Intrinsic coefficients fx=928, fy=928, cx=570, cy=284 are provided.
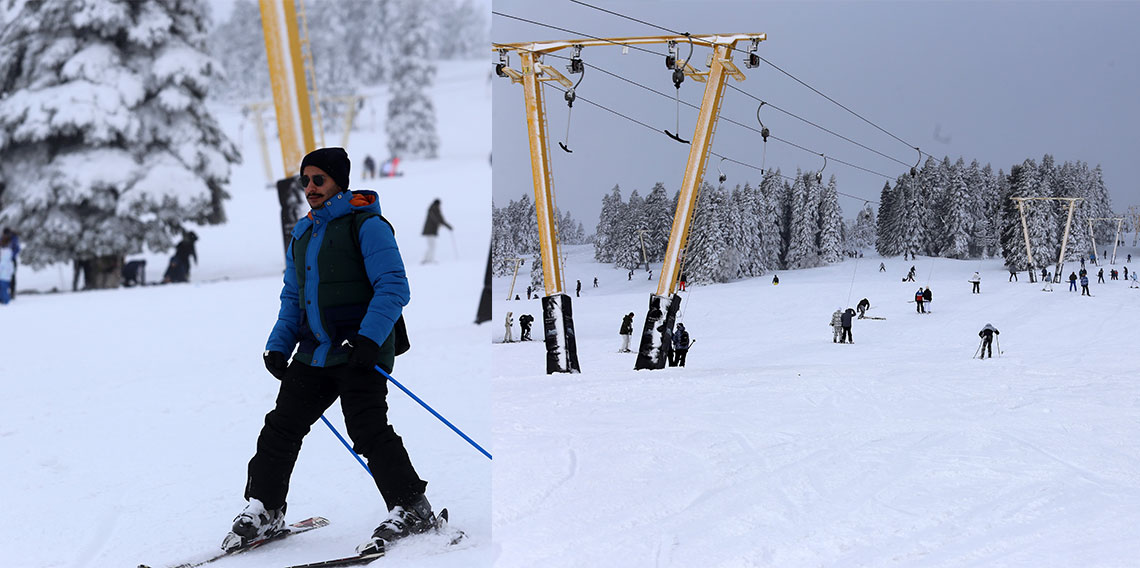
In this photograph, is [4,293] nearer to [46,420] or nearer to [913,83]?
[46,420]

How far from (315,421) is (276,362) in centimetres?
18

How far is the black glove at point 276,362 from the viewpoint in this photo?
2.24 meters

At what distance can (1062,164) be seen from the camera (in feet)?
16.1

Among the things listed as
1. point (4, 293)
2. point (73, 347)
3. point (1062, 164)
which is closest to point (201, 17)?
point (4, 293)

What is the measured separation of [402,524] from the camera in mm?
2311

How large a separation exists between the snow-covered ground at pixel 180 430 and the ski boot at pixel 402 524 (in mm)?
49

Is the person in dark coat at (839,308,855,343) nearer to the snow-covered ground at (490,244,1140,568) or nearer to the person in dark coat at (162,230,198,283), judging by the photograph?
the snow-covered ground at (490,244,1140,568)

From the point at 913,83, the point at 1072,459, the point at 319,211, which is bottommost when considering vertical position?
the point at 1072,459

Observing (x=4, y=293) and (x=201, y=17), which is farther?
(x=201, y=17)

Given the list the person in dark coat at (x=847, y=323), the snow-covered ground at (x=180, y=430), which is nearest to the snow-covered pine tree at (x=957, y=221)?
the person in dark coat at (x=847, y=323)

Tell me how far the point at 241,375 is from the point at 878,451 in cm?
323

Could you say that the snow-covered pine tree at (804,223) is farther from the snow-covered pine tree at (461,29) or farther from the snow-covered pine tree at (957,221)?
the snow-covered pine tree at (461,29)

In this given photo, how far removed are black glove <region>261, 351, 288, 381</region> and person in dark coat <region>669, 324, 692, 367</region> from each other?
297 cm

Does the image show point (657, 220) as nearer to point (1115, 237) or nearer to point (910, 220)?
point (910, 220)
